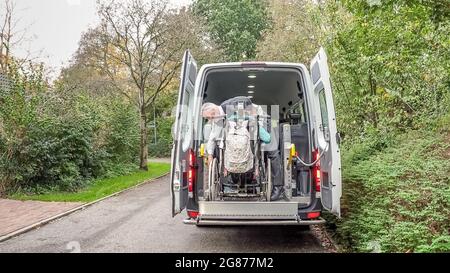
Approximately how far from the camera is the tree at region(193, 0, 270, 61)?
30172mm

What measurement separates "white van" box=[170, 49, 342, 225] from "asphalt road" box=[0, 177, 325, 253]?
2.19 feet

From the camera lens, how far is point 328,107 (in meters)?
4.69

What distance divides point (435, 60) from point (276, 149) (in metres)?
3.85

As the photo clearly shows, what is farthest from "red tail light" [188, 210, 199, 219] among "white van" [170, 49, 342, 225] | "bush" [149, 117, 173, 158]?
"bush" [149, 117, 173, 158]

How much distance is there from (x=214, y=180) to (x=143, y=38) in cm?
1329

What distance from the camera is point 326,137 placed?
16.4 feet

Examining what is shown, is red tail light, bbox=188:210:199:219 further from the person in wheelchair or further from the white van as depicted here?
the person in wheelchair

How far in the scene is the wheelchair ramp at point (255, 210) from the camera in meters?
4.73

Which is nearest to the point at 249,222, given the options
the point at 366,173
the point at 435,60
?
the point at 366,173

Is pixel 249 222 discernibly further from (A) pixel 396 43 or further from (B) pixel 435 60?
(A) pixel 396 43

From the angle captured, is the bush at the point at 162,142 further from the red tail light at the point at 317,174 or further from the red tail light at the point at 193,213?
the red tail light at the point at 317,174

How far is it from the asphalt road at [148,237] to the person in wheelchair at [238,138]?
82cm

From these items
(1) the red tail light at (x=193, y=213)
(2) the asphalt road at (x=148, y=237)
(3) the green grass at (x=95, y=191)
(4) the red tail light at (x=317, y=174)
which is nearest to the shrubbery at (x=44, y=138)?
(3) the green grass at (x=95, y=191)

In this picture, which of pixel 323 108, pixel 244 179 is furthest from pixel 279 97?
pixel 244 179
